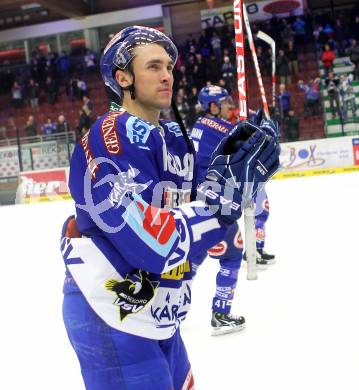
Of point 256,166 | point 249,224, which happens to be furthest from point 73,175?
point 249,224

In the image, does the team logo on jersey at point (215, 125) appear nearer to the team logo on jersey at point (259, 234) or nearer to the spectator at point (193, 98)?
the team logo on jersey at point (259, 234)

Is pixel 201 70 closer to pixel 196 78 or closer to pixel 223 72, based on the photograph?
pixel 196 78

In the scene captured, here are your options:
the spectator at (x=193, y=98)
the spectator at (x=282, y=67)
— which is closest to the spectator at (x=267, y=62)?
the spectator at (x=282, y=67)

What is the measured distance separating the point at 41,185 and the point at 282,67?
8114mm

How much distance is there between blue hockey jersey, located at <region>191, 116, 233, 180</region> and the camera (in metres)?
4.08

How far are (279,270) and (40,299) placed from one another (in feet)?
6.88

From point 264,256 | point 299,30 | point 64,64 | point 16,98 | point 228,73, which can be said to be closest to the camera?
point 264,256

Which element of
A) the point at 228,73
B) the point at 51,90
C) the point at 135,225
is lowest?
the point at 135,225

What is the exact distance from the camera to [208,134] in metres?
4.13

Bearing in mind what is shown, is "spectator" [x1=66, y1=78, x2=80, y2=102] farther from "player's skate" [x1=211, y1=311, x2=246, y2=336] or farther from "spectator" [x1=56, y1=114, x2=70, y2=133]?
"player's skate" [x1=211, y1=311, x2=246, y2=336]

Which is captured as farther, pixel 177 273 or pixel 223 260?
pixel 223 260

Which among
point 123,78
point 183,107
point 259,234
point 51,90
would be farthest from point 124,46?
point 51,90

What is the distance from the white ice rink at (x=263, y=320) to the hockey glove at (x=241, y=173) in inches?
70.2

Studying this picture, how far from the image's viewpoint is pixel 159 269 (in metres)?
1.38
